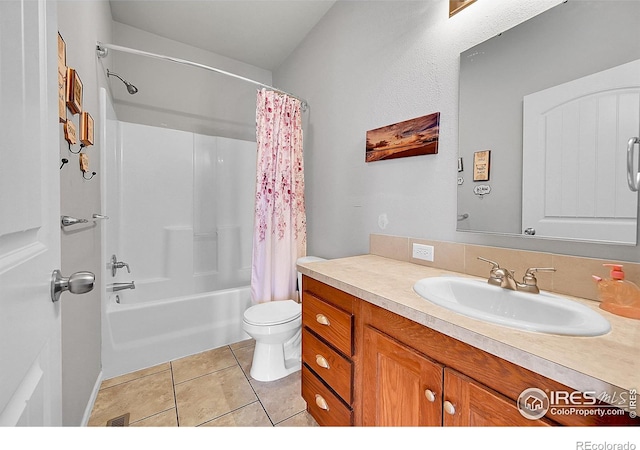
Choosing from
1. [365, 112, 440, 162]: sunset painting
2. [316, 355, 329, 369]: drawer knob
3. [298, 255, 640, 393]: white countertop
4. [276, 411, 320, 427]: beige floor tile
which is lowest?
[276, 411, 320, 427]: beige floor tile

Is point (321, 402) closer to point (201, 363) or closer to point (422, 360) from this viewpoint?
point (422, 360)

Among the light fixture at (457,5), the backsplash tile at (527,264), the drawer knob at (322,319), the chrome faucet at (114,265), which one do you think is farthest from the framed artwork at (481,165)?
the chrome faucet at (114,265)

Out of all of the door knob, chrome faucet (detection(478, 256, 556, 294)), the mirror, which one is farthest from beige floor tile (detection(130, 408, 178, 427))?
the mirror

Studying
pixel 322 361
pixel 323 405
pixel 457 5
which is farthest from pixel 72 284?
pixel 457 5

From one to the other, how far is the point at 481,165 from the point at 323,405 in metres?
1.34

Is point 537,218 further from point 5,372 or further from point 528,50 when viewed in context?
point 5,372

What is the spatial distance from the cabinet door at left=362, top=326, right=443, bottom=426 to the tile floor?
0.58 metres

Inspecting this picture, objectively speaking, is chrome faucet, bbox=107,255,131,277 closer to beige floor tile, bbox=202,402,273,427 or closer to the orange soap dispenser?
beige floor tile, bbox=202,402,273,427

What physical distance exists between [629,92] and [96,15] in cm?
265

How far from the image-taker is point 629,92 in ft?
2.75

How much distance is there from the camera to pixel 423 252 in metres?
1.41

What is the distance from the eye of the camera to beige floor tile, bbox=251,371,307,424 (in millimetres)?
1425

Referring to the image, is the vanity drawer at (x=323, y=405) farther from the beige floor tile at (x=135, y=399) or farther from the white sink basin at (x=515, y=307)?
the beige floor tile at (x=135, y=399)
